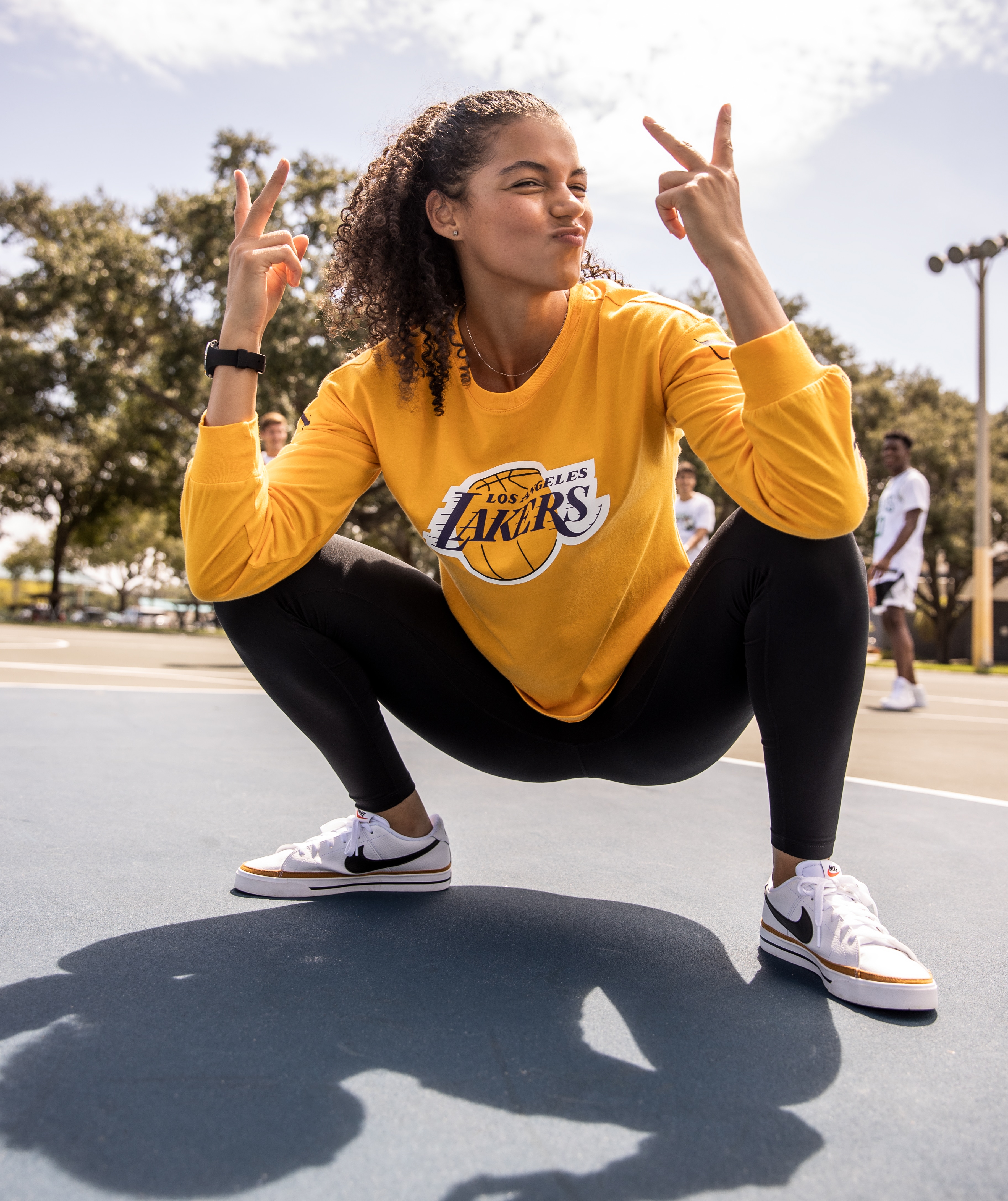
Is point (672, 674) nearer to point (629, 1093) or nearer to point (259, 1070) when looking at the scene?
point (629, 1093)

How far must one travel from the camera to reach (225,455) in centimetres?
180

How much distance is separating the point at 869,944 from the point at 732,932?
0.34m

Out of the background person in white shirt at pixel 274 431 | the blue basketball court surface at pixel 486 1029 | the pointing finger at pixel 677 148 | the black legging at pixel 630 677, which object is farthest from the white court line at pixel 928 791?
the background person in white shirt at pixel 274 431

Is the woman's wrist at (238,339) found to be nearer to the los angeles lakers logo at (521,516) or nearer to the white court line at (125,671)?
the los angeles lakers logo at (521,516)

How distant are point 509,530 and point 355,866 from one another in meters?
0.80

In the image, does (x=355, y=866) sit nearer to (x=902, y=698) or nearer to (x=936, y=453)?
(x=902, y=698)

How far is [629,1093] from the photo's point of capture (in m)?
1.15

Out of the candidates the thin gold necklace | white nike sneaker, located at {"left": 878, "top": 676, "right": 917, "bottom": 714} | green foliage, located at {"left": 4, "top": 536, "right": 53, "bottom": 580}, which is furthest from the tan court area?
green foliage, located at {"left": 4, "top": 536, "right": 53, "bottom": 580}

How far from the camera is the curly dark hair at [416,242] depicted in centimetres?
191

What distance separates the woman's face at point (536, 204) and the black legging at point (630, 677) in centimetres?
62

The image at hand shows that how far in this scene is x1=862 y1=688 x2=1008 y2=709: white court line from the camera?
7461 mm

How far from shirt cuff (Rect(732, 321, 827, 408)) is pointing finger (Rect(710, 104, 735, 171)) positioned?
1.11ft

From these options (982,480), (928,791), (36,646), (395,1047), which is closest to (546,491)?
(395,1047)

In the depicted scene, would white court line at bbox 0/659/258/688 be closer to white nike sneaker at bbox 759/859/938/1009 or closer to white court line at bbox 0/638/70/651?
white court line at bbox 0/638/70/651
